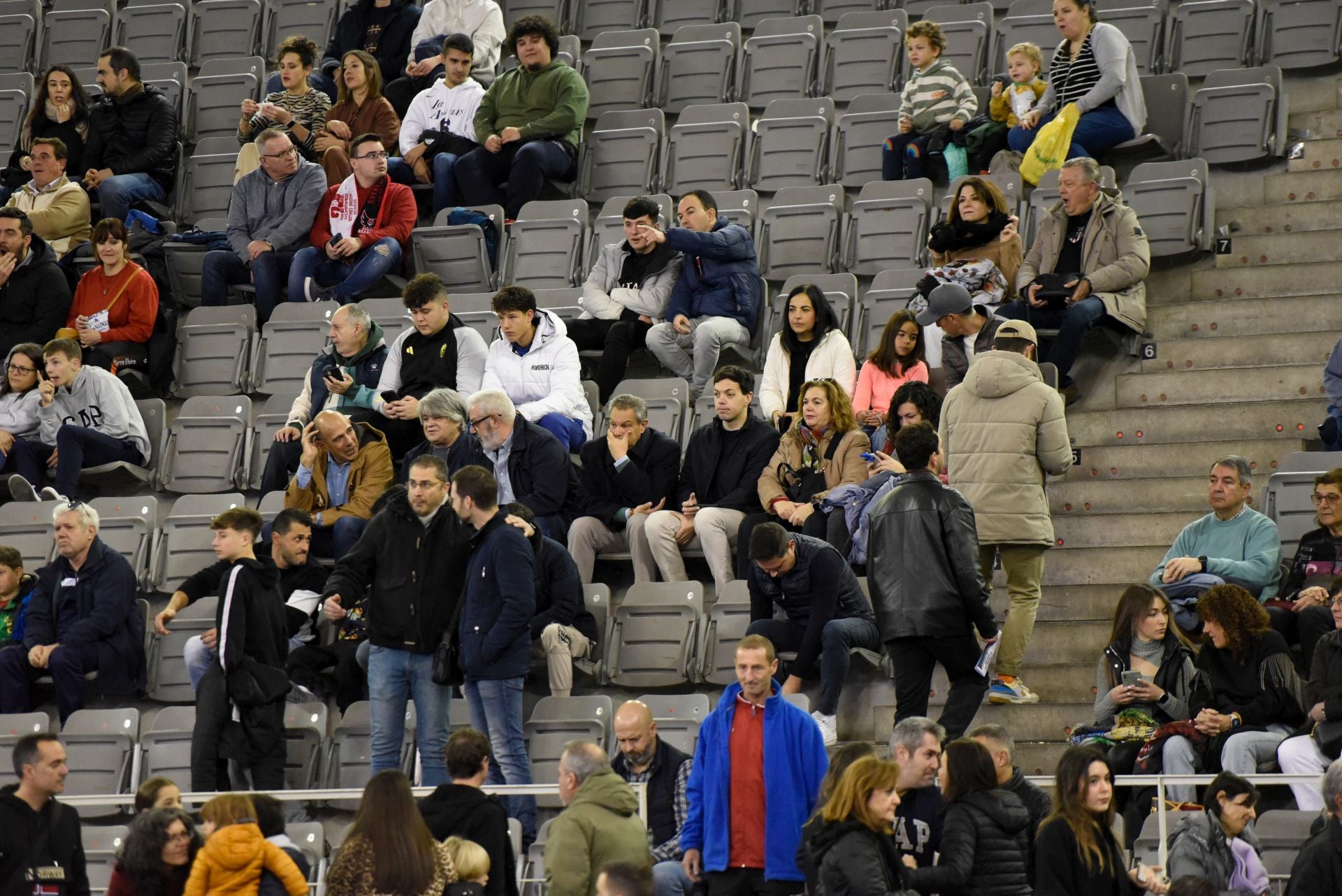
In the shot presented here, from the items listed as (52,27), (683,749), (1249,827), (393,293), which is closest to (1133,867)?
(1249,827)

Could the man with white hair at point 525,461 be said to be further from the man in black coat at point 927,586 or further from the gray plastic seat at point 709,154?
the gray plastic seat at point 709,154

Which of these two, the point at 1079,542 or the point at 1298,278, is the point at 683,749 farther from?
the point at 1298,278

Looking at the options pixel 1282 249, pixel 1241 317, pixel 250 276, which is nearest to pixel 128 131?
pixel 250 276

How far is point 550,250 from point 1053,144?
113 inches

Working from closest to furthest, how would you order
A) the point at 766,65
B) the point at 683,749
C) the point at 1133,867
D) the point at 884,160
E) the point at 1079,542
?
the point at 1133,867
the point at 683,749
the point at 1079,542
the point at 884,160
the point at 766,65

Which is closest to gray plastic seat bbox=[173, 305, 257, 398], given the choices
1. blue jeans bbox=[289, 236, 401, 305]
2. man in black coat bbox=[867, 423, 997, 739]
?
blue jeans bbox=[289, 236, 401, 305]

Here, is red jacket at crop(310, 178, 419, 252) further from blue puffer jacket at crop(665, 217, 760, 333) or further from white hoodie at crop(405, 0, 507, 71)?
blue puffer jacket at crop(665, 217, 760, 333)

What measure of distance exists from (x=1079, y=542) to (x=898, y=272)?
1920 millimetres

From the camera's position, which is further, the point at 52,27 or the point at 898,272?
the point at 52,27

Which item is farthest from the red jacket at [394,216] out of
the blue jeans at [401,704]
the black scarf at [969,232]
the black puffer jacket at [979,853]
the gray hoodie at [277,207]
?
the black puffer jacket at [979,853]

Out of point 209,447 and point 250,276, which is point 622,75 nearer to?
point 250,276

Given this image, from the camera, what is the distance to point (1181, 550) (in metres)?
8.23

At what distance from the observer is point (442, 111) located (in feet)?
38.7

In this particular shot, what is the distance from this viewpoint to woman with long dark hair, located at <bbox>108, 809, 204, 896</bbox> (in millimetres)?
6480
